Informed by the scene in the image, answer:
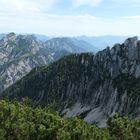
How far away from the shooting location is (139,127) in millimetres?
113062

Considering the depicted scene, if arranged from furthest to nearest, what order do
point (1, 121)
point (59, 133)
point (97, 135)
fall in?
point (1, 121) < point (97, 135) < point (59, 133)

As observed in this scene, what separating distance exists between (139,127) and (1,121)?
4179cm

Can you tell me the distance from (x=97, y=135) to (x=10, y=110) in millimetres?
28741

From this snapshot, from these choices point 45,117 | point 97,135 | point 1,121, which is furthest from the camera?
point 45,117

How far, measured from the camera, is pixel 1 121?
111312 millimetres

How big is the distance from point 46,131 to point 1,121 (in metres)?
16.7

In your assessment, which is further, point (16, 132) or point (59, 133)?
point (16, 132)

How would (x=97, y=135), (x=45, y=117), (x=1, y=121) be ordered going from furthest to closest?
(x=45, y=117) → (x=1, y=121) → (x=97, y=135)

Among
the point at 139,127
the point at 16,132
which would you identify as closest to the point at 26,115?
the point at 16,132

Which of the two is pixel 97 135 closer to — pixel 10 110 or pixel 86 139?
pixel 86 139

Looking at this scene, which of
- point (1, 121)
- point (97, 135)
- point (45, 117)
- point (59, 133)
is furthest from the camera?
point (45, 117)

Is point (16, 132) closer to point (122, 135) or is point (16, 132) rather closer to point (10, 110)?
point (10, 110)

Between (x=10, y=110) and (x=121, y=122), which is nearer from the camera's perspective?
(x=121, y=122)

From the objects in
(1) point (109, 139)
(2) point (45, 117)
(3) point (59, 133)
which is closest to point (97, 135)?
(1) point (109, 139)
